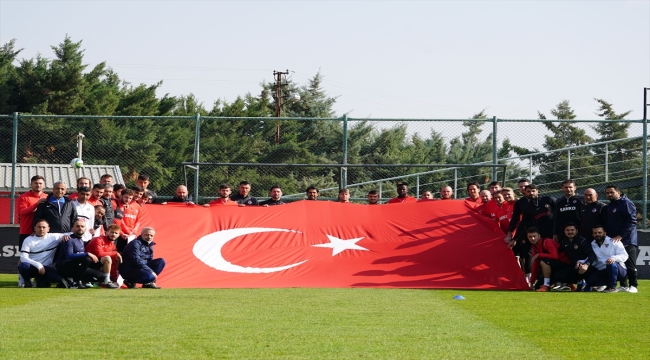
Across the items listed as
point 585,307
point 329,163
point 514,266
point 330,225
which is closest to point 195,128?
point 329,163

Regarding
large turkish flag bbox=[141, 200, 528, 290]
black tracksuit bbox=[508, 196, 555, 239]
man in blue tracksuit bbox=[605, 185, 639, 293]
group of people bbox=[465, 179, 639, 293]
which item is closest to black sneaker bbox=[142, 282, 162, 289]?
large turkish flag bbox=[141, 200, 528, 290]

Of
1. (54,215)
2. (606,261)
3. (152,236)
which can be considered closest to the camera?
(152,236)

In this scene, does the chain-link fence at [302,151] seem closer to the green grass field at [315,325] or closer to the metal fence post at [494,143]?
the metal fence post at [494,143]

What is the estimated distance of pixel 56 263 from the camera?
14.0 meters

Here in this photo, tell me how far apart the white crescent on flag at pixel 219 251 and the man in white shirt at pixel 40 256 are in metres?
2.17

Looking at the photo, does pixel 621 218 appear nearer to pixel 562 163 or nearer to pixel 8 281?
pixel 562 163

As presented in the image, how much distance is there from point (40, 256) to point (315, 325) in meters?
7.05

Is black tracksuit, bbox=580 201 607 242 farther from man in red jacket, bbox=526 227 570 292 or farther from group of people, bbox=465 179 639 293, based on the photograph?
man in red jacket, bbox=526 227 570 292

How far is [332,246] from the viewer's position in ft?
49.7

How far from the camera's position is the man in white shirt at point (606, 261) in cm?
1429

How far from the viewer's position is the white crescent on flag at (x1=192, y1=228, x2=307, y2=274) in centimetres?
1449

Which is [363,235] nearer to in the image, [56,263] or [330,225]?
[330,225]

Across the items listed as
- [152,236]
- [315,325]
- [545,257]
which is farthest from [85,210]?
[545,257]

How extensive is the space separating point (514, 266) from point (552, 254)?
2.10 feet
